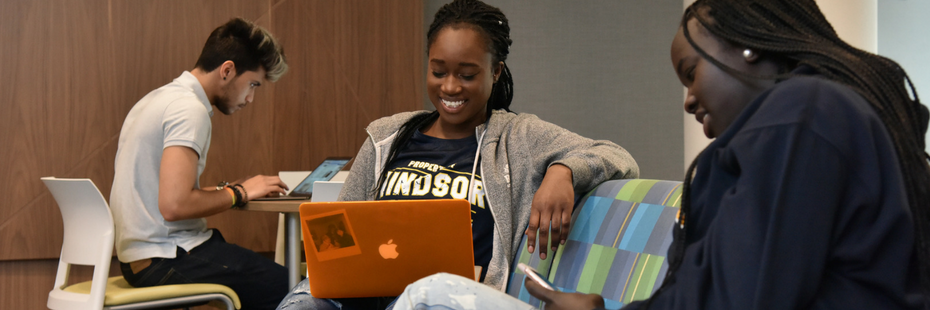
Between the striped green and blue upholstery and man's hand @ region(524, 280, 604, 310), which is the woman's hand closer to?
the striped green and blue upholstery

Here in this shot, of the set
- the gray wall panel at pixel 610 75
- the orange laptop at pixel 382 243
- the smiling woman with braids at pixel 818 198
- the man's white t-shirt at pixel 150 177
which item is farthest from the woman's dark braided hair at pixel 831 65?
the gray wall panel at pixel 610 75

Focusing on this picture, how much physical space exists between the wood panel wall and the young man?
0.94m

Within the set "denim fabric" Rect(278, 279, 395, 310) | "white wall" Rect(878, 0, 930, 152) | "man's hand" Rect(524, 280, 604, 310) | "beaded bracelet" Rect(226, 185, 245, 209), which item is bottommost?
"beaded bracelet" Rect(226, 185, 245, 209)

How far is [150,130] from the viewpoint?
199cm

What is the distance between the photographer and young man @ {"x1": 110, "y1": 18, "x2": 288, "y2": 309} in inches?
76.6

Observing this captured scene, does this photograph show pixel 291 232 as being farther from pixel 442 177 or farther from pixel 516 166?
pixel 516 166

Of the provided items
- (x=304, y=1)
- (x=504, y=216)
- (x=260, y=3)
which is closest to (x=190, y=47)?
(x=260, y=3)

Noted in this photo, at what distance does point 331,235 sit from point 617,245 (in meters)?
0.48

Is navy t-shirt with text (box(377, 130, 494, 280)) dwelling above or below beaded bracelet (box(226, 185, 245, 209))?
above

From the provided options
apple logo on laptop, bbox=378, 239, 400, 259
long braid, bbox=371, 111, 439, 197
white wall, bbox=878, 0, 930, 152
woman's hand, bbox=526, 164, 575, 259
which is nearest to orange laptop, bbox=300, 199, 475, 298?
apple logo on laptop, bbox=378, 239, 400, 259

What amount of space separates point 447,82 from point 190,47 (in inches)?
77.5

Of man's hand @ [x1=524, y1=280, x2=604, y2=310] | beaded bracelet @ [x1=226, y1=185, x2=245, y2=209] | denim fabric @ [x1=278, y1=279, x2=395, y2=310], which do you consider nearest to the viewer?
man's hand @ [x1=524, y1=280, x2=604, y2=310]

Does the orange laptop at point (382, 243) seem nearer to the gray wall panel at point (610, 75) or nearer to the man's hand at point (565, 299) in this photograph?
the man's hand at point (565, 299)

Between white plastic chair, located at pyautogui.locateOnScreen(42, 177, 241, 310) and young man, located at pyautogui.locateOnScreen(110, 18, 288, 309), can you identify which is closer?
white plastic chair, located at pyautogui.locateOnScreen(42, 177, 241, 310)
